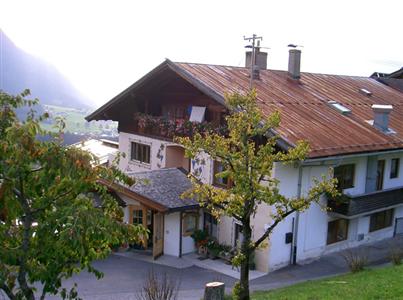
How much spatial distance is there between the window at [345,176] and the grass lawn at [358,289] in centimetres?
604

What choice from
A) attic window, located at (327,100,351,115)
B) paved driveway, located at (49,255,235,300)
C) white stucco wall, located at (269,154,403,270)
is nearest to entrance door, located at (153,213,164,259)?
paved driveway, located at (49,255,235,300)

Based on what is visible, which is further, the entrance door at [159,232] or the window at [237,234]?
the entrance door at [159,232]

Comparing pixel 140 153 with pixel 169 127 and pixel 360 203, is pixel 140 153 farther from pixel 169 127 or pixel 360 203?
pixel 360 203

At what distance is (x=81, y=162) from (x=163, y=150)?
57.8ft

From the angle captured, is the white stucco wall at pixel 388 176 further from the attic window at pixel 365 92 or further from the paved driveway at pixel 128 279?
the paved driveway at pixel 128 279

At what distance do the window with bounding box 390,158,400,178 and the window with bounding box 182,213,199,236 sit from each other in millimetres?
10008

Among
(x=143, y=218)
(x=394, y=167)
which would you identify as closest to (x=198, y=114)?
(x=143, y=218)

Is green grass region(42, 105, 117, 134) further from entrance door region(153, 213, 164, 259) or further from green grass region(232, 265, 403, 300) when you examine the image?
green grass region(232, 265, 403, 300)

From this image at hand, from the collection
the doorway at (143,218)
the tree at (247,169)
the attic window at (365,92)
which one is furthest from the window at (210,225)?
A: the attic window at (365,92)

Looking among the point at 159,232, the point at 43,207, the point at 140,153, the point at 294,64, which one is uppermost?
the point at 294,64

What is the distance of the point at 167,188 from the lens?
2083 centimetres

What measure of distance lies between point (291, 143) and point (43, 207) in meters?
12.5

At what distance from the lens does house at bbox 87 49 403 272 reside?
19.3 m

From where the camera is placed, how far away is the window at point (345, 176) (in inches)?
822
